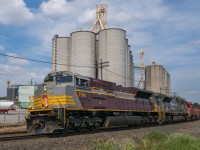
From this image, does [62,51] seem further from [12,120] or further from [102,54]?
[12,120]

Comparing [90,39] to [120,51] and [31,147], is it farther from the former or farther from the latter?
[31,147]

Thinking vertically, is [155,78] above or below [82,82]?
above

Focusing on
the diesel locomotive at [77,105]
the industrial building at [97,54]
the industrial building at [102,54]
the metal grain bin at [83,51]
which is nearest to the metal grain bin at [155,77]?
the industrial building at [97,54]

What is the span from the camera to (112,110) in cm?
2027

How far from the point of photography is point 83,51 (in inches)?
2395

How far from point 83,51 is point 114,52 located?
6.82m

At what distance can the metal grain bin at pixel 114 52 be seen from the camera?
5862 centimetres

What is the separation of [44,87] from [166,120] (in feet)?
63.4

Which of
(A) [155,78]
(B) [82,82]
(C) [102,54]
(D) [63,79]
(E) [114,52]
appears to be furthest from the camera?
(A) [155,78]

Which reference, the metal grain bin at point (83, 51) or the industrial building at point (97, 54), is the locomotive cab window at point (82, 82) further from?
the metal grain bin at point (83, 51)

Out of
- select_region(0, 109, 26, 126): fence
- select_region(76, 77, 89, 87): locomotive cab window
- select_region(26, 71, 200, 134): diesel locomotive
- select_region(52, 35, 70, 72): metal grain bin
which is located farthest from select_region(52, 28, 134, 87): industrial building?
select_region(76, 77, 89, 87): locomotive cab window

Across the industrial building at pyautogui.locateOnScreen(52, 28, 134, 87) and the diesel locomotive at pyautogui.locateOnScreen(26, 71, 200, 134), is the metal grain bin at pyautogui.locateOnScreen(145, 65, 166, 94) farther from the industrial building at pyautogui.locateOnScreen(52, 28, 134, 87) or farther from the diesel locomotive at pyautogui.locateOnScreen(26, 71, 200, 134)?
the diesel locomotive at pyautogui.locateOnScreen(26, 71, 200, 134)

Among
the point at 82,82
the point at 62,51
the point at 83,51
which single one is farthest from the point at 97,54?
the point at 82,82

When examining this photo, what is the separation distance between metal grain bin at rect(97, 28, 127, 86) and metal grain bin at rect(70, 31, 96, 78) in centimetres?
198
